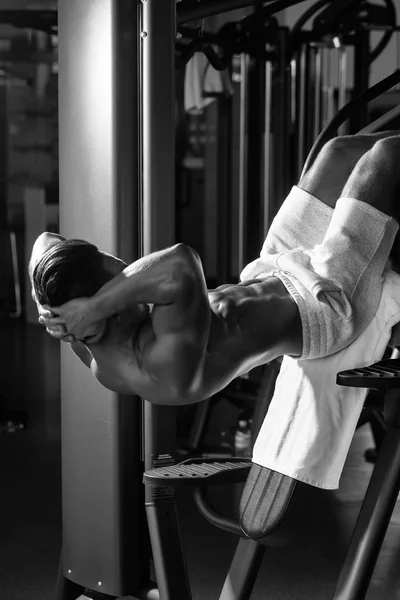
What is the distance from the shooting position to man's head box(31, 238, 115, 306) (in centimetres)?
A: 149

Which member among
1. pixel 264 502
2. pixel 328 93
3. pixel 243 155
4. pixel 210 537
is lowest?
pixel 210 537

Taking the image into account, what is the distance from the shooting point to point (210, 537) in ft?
10.5

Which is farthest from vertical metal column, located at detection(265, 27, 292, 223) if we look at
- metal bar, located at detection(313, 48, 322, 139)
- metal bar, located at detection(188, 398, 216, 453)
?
metal bar, located at detection(188, 398, 216, 453)

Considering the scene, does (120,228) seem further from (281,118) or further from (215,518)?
(281,118)

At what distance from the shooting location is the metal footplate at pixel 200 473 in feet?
6.42

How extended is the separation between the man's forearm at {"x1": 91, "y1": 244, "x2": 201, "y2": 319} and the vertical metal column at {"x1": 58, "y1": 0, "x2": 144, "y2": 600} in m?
0.69

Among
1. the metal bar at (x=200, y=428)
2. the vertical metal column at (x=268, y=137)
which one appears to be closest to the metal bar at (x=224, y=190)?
the vertical metal column at (x=268, y=137)

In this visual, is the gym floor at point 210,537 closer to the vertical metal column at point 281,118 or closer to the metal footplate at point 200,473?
the metal footplate at point 200,473

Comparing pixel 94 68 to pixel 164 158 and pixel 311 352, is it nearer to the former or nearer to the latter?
pixel 164 158

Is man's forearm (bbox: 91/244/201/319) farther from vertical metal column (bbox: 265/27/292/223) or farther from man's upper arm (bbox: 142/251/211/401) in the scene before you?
vertical metal column (bbox: 265/27/292/223)

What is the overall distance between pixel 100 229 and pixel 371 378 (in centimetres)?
86

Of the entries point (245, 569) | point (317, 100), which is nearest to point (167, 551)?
point (245, 569)

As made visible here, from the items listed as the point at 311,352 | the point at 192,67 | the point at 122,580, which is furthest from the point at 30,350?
the point at 311,352

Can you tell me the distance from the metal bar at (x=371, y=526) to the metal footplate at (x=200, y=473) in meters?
0.37
